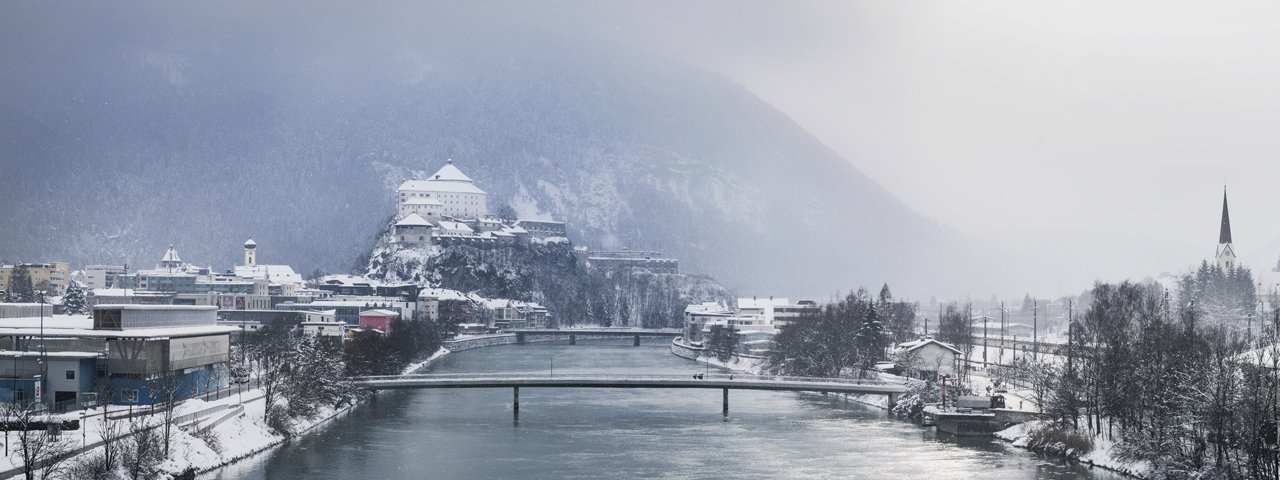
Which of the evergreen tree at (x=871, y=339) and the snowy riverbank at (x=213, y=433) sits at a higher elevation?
the evergreen tree at (x=871, y=339)

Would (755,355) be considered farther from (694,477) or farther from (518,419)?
(694,477)

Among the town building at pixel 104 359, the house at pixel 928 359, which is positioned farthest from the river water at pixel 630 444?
the house at pixel 928 359

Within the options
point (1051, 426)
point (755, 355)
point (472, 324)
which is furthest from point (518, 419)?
point (472, 324)

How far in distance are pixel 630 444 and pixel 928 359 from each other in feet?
116

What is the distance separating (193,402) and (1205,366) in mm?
38686

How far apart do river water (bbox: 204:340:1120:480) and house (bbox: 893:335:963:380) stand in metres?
7.23

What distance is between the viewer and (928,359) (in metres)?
88.5

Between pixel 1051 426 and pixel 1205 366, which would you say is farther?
pixel 1051 426

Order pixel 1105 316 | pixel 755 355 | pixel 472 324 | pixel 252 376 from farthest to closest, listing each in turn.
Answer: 1. pixel 472 324
2. pixel 755 355
3. pixel 252 376
4. pixel 1105 316

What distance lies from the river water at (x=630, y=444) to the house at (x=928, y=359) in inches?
285

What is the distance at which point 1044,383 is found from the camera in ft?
203

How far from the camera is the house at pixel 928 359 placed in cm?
8669

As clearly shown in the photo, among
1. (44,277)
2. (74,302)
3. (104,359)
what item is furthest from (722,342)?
(44,277)

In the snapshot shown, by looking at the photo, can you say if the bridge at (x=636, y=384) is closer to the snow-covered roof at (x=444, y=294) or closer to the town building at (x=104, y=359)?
the town building at (x=104, y=359)
